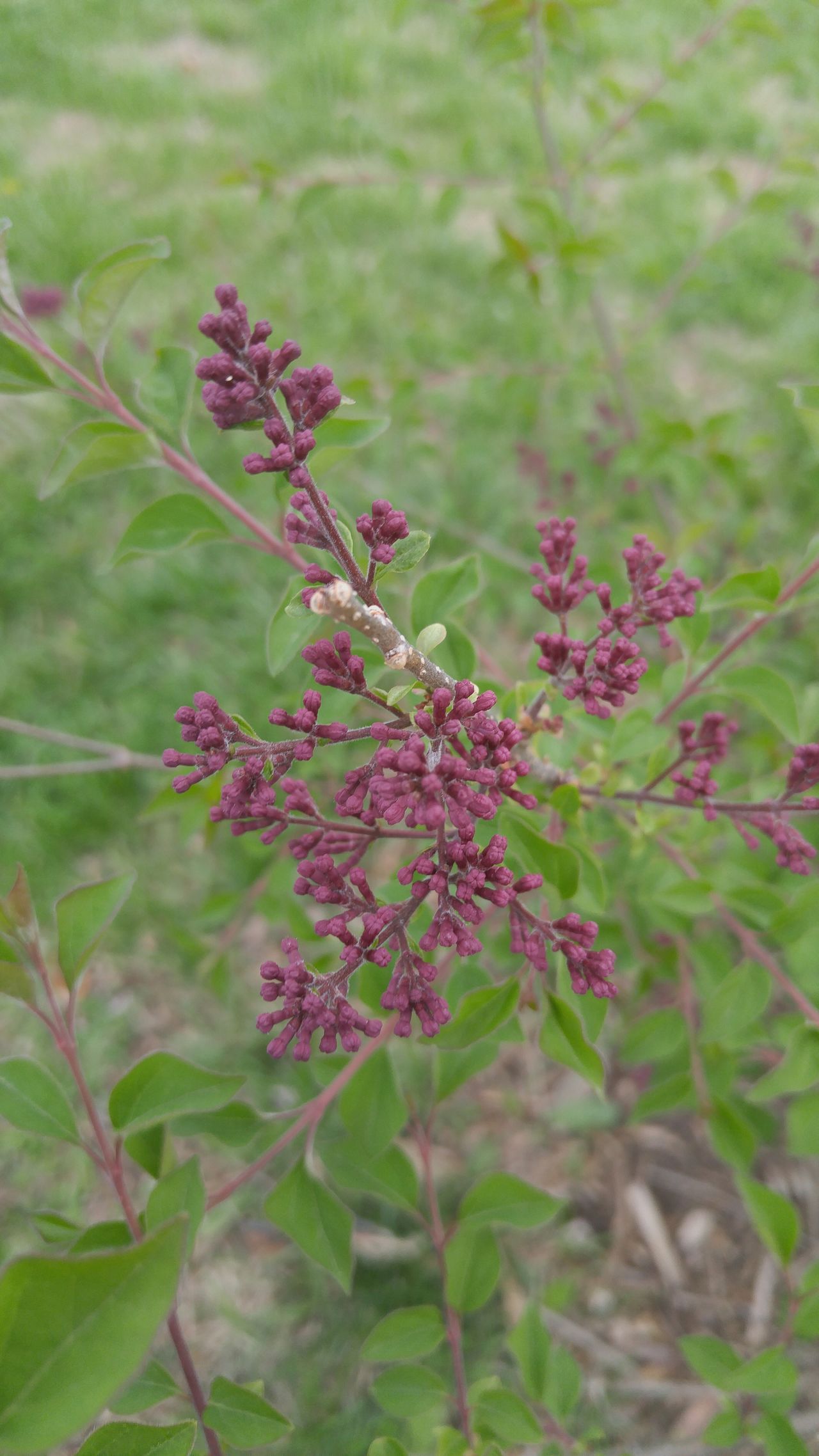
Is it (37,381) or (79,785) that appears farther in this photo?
(79,785)

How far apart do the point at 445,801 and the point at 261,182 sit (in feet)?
7.62

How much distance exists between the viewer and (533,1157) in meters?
2.49

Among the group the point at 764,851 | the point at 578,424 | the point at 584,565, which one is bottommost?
the point at 764,851

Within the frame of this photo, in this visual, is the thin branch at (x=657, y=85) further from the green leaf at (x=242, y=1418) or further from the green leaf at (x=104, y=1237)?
the green leaf at (x=242, y=1418)

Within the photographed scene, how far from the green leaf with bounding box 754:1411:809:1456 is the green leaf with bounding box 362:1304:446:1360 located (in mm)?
529

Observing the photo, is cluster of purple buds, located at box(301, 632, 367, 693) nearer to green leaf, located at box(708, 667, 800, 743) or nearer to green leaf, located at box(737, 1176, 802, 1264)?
green leaf, located at box(708, 667, 800, 743)

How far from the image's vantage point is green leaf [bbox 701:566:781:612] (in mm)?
A: 1360

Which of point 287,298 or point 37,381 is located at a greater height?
point 287,298

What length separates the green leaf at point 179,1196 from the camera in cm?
118

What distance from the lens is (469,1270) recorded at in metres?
1.46

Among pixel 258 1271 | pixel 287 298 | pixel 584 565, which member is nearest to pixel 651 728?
pixel 584 565

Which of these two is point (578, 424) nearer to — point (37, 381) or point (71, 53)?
point (71, 53)

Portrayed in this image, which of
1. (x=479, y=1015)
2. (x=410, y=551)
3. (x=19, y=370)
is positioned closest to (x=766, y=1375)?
(x=479, y=1015)

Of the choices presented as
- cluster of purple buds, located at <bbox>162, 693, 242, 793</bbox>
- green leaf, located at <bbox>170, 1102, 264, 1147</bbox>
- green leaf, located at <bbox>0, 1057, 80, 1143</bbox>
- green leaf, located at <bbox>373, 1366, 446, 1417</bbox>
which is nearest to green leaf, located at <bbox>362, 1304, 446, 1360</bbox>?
green leaf, located at <bbox>373, 1366, 446, 1417</bbox>
